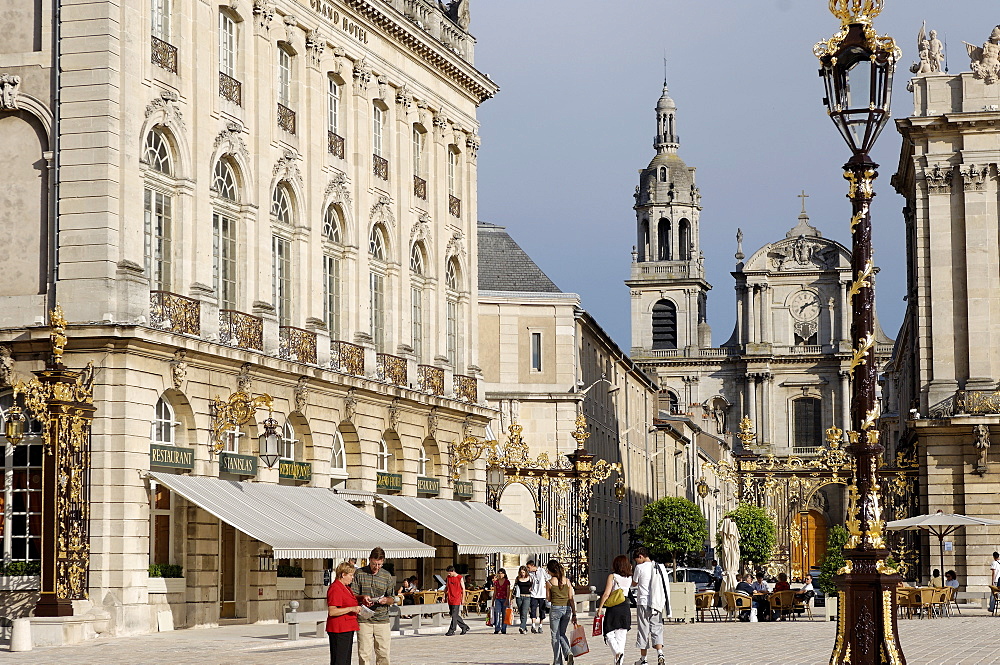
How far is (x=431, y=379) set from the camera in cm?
4459

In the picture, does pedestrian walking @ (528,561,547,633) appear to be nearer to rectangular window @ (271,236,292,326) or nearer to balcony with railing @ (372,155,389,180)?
rectangular window @ (271,236,292,326)

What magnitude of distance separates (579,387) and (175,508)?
99.3 ft

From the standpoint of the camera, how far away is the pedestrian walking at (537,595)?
34344 millimetres

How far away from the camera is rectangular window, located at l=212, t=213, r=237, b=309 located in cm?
3369

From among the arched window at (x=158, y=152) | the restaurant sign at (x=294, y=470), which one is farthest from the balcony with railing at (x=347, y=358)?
the arched window at (x=158, y=152)

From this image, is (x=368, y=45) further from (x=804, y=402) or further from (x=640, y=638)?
(x=804, y=402)

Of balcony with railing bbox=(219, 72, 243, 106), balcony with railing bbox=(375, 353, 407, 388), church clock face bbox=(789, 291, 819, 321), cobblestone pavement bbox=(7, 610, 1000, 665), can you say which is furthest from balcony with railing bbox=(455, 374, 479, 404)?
church clock face bbox=(789, 291, 819, 321)

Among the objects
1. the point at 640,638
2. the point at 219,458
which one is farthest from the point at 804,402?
the point at 640,638

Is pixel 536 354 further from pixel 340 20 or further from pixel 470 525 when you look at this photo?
pixel 340 20

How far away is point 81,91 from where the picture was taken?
97.5 ft

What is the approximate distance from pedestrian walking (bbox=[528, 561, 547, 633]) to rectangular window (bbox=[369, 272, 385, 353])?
8.29 m

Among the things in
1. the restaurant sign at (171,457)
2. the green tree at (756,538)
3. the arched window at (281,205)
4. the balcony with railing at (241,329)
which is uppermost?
the arched window at (281,205)

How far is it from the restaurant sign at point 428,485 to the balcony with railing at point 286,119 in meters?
10.3

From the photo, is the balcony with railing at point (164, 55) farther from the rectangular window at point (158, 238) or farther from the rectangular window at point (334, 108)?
the rectangular window at point (334, 108)
